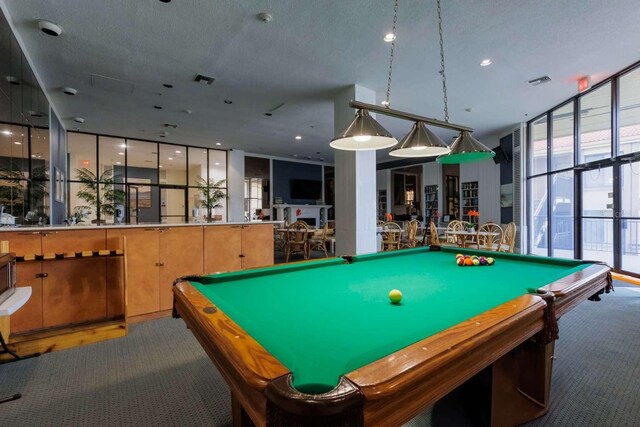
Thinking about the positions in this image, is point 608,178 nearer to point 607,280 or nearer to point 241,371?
point 607,280

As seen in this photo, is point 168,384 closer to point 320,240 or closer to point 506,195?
point 320,240

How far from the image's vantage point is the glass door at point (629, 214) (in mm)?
4809

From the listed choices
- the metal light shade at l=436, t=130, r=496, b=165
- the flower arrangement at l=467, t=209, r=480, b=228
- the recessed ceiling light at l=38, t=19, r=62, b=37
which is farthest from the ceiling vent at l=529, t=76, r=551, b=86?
the recessed ceiling light at l=38, t=19, r=62, b=37

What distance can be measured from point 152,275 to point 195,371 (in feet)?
5.33

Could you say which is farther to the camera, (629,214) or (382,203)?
(382,203)

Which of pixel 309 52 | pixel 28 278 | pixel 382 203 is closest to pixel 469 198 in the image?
pixel 382 203

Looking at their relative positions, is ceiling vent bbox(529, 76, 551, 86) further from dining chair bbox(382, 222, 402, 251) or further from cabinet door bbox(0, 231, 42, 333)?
cabinet door bbox(0, 231, 42, 333)

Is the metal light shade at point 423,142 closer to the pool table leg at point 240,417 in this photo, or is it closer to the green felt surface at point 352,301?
the green felt surface at point 352,301

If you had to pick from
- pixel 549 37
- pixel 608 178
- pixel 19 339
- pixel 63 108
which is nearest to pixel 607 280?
pixel 549 37

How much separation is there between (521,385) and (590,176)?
219 inches

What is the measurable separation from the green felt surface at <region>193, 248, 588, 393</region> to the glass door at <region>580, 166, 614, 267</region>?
4.16 m

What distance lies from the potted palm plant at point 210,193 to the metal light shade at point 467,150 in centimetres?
824

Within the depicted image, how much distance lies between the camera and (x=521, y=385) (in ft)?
6.10

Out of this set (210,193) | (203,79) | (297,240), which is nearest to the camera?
(203,79)
